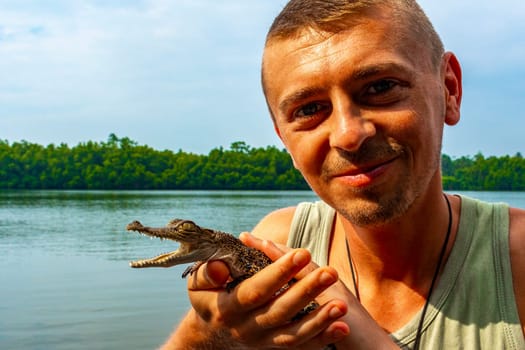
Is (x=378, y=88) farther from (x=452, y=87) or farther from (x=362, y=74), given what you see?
(x=452, y=87)

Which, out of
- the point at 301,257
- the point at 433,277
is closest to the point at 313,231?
the point at 433,277

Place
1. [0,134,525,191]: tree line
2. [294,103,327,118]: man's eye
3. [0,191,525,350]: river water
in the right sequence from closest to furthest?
[294,103,327,118]: man's eye
[0,191,525,350]: river water
[0,134,525,191]: tree line

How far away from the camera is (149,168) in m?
100

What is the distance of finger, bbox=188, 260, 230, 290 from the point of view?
9.08 feet

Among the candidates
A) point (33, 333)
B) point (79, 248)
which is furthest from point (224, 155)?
point (33, 333)

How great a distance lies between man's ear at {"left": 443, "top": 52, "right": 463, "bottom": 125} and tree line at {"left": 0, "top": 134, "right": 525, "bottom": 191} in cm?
9286

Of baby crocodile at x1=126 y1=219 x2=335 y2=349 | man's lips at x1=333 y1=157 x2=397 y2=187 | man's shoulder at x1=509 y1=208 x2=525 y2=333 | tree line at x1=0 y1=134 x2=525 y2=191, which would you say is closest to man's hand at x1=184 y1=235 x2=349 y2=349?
baby crocodile at x1=126 y1=219 x2=335 y2=349

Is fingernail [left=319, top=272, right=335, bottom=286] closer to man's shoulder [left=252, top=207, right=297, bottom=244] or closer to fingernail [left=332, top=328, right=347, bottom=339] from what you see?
fingernail [left=332, top=328, right=347, bottom=339]

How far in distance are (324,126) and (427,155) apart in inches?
22.0

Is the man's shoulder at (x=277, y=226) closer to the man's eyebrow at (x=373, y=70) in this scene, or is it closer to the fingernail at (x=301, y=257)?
the man's eyebrow at (x=373, y=70)

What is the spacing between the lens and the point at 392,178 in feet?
9.57

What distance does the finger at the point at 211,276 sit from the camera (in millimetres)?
2768

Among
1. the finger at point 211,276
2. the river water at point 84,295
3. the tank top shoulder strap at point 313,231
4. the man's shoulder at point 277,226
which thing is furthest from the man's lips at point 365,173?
the river water at point 84,295

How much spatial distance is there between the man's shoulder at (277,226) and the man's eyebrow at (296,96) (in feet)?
3.28
